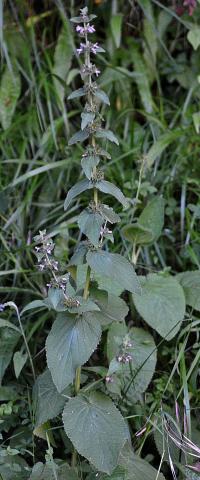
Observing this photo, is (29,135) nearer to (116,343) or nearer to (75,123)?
(75,123)

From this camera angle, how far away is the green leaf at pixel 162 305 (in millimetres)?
2119

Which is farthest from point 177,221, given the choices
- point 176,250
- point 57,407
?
point 57,407

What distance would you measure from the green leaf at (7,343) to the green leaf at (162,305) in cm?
44

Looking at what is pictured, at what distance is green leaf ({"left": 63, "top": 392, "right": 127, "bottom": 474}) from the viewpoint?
162 centimetres

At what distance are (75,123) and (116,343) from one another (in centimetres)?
146

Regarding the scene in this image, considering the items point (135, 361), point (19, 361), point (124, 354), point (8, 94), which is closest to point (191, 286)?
point (135, 361)

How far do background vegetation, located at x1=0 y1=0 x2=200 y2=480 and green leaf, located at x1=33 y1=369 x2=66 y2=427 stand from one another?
22 centimetres

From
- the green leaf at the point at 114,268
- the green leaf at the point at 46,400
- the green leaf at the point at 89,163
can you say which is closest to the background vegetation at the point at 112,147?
the green leaf at the point at 46,400

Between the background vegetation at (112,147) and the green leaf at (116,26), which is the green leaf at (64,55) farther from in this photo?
the green leaf at (116,26)

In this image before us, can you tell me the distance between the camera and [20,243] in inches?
109

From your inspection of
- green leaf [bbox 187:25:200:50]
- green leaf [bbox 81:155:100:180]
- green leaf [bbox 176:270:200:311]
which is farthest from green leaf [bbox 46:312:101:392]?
green leaf [bbox 187:25:200:50]

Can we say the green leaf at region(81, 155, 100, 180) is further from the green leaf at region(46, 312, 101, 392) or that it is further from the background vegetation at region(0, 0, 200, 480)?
the background vegetation at region(0, 0, 200, 480)

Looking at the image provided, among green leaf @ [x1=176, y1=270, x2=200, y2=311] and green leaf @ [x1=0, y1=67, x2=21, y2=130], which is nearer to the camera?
green leaf @ [x1=176, y1=270, x2=200, y2=311]

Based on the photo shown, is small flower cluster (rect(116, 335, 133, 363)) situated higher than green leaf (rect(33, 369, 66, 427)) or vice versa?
small flower cluster (rect(116, 335, 133, 363))
